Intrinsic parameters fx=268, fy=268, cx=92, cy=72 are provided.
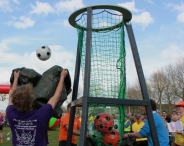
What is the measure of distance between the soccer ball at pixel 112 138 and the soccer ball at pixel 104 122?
7 cm

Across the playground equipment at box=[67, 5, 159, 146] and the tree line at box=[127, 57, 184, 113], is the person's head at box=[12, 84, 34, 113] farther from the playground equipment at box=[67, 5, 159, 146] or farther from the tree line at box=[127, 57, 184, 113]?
the tree line at box=[127, 57, 184, 113]

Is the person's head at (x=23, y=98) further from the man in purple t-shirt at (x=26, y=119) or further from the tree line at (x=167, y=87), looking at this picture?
the tree line at (x=167, y=87)

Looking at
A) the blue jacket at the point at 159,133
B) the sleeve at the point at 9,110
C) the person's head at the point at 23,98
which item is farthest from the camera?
the blue jacket at the point at 159,133

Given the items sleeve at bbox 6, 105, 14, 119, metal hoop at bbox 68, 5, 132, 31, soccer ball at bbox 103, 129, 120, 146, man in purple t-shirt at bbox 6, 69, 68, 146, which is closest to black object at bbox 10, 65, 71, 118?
sleeve at bbox 6, 105, 14, 119

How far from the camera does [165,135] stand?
15.4 feet

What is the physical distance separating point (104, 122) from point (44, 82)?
1.02m

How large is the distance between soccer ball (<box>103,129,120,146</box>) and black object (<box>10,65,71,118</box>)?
743mm

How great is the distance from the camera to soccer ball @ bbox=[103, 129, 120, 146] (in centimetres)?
381

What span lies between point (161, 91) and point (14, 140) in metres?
36.9

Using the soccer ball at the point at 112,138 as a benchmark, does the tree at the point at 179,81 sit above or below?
above

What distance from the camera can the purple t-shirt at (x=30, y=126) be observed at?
3107mm

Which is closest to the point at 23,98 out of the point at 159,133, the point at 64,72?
the point at 64,72

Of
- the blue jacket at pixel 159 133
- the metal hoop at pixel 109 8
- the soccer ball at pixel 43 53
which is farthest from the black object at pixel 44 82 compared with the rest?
the blue jacket at pixel 159 133

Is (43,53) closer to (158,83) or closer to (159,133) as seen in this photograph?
(159,133)
